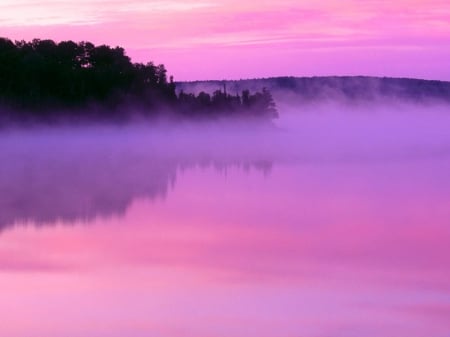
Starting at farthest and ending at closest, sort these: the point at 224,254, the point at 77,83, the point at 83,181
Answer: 1. the point at 77,83
2. the point at 83,181
3. the point at 224,254

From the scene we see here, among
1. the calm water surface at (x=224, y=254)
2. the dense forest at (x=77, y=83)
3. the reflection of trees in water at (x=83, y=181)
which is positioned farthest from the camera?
the dense forest at (x=77, y=83)

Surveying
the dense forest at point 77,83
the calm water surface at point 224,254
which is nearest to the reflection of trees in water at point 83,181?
the calm water surface at point 224,254

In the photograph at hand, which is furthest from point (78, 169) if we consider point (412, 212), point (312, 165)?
point (412, 212)

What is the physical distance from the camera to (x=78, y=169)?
22.0 metres

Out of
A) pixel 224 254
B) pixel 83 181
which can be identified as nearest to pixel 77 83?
pixel 83 181

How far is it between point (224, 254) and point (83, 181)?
903 centimetres

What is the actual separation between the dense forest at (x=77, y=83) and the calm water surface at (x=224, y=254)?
2202cm

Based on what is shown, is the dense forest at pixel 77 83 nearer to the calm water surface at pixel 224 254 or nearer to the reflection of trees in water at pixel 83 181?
the reflection of trees in water at pixel 83 181

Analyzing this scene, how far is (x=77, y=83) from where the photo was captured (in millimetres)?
43781

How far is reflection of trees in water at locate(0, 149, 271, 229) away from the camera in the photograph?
525 inches

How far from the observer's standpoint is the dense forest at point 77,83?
42.4 meters

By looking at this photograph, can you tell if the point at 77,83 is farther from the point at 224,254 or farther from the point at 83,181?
the point at 224,254

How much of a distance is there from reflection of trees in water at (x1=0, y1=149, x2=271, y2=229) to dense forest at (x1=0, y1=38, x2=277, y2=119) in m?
13.5

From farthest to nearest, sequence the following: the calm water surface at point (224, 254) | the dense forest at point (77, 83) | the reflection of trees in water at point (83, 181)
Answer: the dense forest at point (77, 83), the reflection of trees in water at point (83, 181), the calm water surface at point (224, 254)
